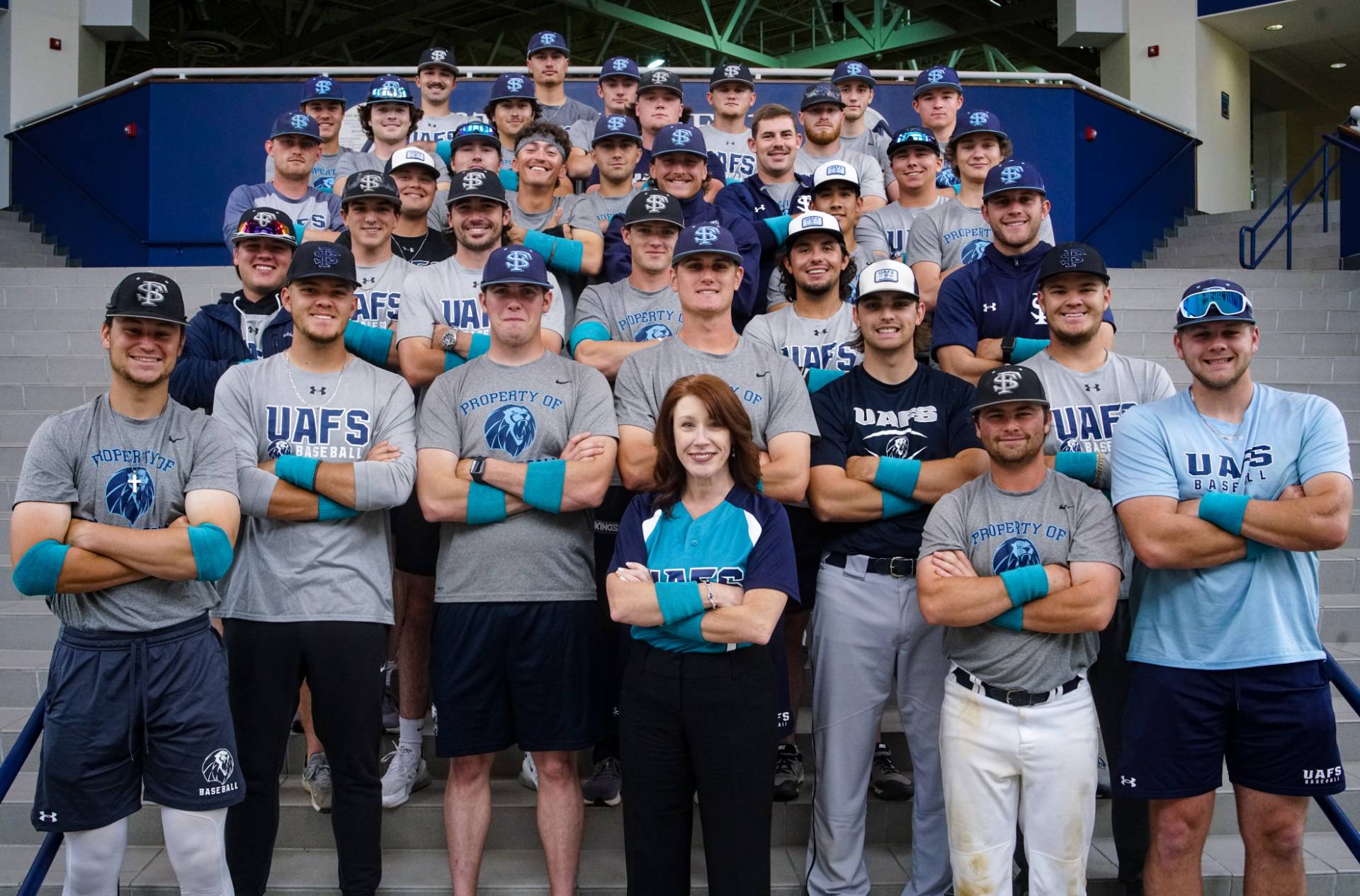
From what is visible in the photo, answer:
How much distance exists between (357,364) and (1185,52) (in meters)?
12.9

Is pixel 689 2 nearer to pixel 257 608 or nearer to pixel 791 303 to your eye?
pixel 791 303

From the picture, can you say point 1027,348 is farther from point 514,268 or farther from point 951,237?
point 514,268

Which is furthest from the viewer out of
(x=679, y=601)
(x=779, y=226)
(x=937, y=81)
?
(x=937, y=81)

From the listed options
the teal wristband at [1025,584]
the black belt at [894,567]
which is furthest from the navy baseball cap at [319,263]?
the teal wristband at [1025,584]

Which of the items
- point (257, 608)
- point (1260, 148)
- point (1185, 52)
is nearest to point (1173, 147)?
point (1185, 52)

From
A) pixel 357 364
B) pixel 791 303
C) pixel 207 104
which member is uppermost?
pixel 207 104

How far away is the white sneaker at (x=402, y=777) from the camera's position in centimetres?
433

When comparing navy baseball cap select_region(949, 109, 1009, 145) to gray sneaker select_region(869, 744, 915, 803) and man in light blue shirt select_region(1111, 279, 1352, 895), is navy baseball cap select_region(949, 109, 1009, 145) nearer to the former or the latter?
man in light blue shirt select_region(1111, 279, 1352, 895)

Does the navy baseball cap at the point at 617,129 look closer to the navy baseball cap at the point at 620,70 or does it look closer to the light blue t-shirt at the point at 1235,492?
the navy baseball cap at the point at 620,70

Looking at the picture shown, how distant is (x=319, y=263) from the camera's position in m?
3.85

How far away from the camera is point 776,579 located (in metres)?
3.44

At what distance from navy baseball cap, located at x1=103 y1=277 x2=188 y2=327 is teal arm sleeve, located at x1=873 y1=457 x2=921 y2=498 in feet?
7.62

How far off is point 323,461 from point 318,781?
1389mm

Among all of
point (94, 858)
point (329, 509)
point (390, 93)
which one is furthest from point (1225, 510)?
point (390, 93)
